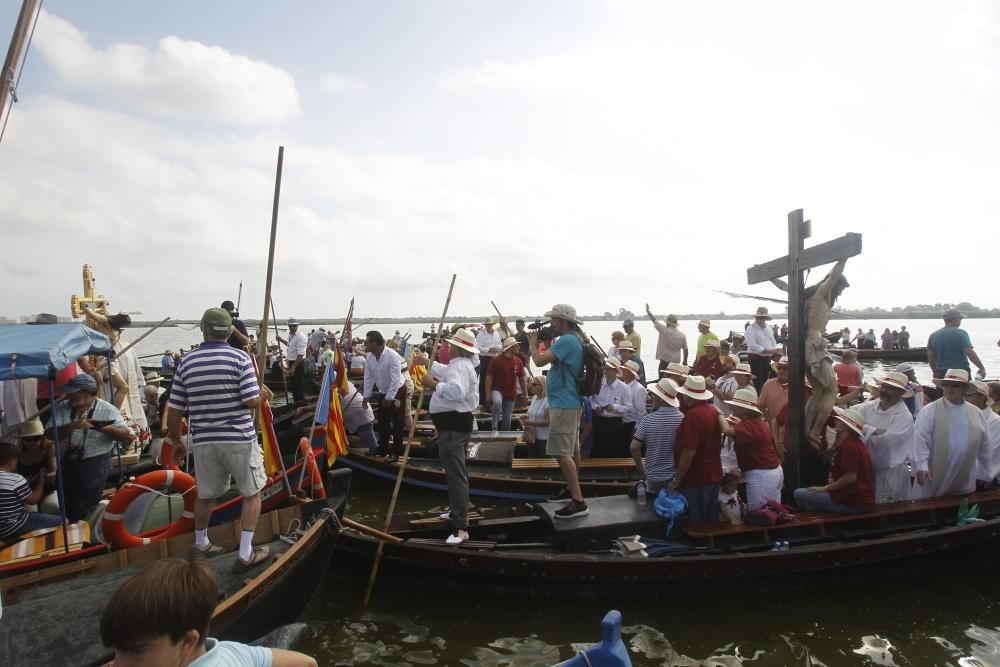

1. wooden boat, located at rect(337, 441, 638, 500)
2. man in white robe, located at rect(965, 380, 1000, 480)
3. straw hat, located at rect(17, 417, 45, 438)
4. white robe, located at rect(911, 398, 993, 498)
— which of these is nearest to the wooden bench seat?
white robe, located at rect(911, 398, 993, 498)

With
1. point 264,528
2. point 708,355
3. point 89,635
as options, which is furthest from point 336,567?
point 708,355

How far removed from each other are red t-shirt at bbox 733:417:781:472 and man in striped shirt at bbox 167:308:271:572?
4591 millimetres

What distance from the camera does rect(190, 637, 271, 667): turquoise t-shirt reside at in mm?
1940

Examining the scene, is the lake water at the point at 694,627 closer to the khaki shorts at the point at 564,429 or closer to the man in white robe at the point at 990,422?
the man in white robe at the point at 990,422

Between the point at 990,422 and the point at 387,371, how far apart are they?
796cm

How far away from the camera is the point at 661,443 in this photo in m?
6.38

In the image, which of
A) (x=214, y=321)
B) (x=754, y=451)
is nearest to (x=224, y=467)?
(x=214, y=321)

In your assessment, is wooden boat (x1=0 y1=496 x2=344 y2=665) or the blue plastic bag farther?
the blue plastic bag

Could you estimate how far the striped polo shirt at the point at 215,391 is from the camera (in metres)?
4.53

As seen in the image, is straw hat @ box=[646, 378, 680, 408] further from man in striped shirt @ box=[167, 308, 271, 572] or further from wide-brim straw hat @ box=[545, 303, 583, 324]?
man in striped shirt @ box=[167, 308, 271, 572]

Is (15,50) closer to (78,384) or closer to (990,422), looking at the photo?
(78,384)

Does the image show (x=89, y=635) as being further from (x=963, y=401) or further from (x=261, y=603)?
(x=963, y=401)

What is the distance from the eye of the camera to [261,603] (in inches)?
173

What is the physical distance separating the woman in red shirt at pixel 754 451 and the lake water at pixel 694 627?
39.5 inches
